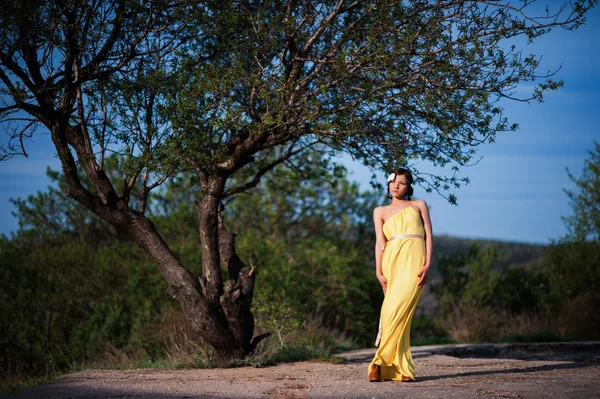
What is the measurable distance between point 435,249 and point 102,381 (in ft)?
131

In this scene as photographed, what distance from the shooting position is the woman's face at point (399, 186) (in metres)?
8.23

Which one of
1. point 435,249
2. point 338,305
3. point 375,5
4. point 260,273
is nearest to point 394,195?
point 375,5

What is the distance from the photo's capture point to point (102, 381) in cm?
816

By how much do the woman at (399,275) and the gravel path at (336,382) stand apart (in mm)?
247

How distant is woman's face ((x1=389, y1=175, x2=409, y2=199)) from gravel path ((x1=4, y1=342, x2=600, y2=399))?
2.18m

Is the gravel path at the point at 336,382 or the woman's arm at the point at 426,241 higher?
the woman's arm at the point at 426,241

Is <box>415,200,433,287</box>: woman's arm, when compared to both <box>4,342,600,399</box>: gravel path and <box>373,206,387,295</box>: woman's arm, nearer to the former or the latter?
<box>373,206,387,295</box>: woman's arm

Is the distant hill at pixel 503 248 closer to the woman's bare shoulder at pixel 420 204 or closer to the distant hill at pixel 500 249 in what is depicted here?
the distant hill at pixel 500 249

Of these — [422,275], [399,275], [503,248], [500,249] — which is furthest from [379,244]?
[503,248]

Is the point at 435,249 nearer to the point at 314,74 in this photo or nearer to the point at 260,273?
the point at 260,273

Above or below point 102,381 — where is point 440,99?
above

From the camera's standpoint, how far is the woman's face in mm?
8227

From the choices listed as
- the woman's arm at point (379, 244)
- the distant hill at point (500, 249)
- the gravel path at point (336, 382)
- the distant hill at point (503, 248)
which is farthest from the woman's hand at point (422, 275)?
the distant hill at point (503, 248)

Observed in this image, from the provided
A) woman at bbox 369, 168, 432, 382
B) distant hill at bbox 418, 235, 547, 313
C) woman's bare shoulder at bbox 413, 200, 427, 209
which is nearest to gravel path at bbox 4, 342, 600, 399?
woman at bbox 369, 168, 432, 382
